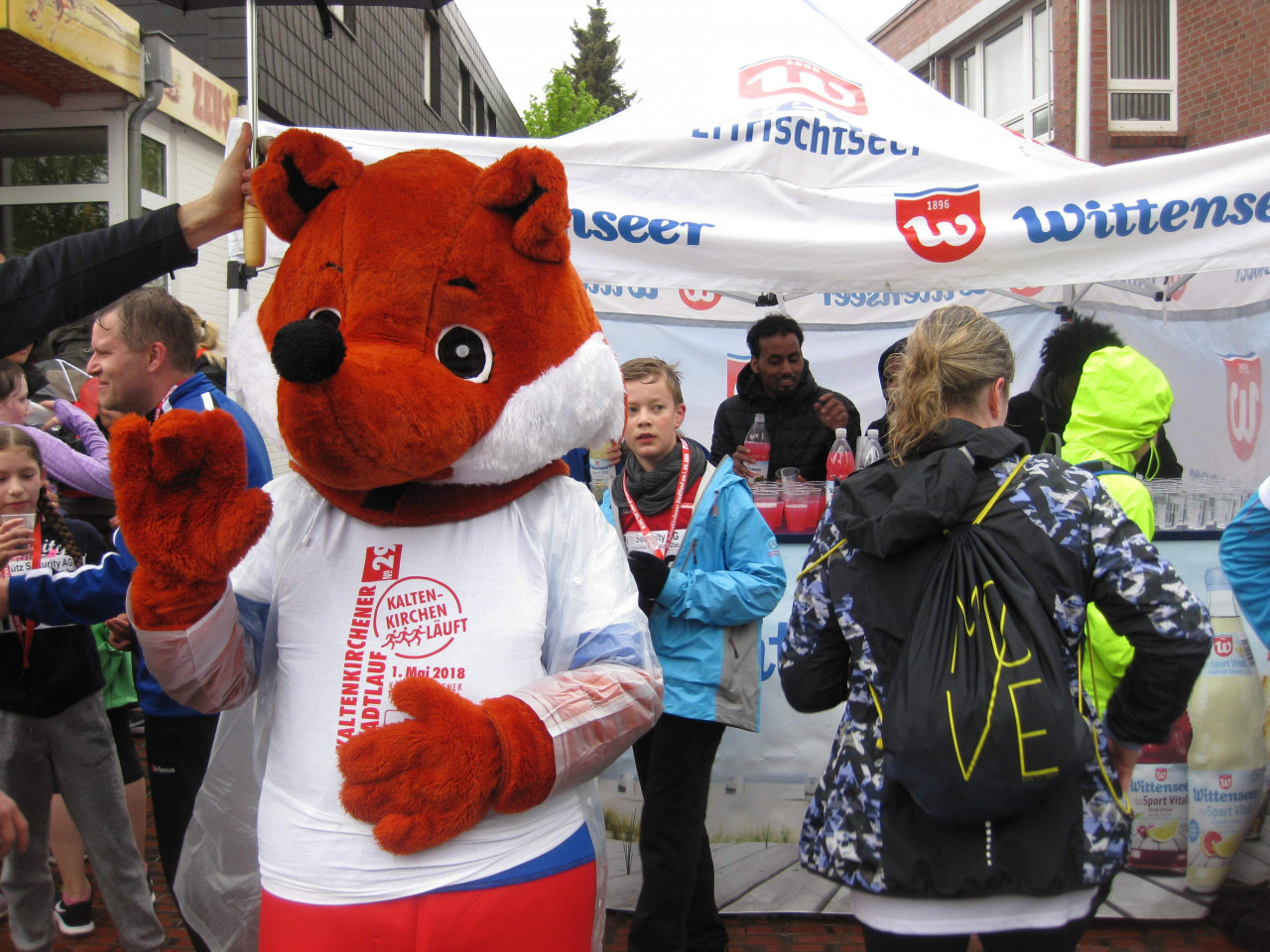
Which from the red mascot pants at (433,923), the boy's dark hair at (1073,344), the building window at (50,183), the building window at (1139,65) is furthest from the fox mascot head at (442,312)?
the building window at (1139,65)

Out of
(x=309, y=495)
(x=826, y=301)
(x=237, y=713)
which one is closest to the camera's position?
(x=309, y=495)

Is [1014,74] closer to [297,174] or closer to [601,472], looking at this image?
[601,472]

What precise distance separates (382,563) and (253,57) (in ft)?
6.37

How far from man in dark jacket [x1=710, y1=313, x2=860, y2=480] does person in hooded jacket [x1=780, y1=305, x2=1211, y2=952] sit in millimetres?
2396

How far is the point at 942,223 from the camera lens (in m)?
3.24

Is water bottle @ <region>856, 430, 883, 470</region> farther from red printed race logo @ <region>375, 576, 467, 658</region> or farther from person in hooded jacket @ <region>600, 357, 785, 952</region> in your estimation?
red printed race logo @ <region>375, 576, 467, 658</region>

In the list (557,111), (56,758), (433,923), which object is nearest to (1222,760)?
(433,923)

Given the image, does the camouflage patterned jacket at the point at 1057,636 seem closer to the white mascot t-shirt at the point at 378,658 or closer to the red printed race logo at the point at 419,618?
the white mascot t-shirt at the point at 378,658

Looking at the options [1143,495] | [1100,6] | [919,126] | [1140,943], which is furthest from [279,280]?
[1100,6]

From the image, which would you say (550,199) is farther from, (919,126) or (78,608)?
(919,126)

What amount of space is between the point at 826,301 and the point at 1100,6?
975 cm

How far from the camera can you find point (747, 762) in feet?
11.6

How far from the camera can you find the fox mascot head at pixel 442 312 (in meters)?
1.45

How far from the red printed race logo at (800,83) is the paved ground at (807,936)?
10.1 ft
